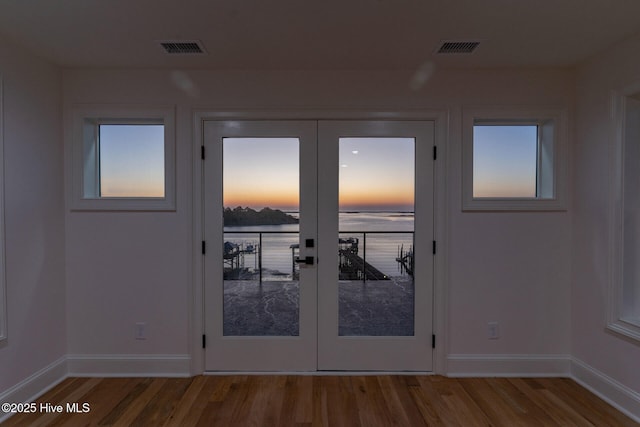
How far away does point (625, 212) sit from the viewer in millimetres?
2459

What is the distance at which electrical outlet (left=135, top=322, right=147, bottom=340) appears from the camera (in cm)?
288

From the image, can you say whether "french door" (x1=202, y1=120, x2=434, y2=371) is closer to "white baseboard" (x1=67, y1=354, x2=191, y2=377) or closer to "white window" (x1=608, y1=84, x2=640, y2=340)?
"white baseboard" (x1=67, y1=354, x2=191, y2=377)

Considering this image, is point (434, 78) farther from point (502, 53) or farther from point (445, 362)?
point (445, 362)

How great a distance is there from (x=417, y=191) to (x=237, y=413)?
2176 millimetres

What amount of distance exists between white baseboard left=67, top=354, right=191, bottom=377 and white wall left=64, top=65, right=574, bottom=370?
71mm

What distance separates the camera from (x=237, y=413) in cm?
237

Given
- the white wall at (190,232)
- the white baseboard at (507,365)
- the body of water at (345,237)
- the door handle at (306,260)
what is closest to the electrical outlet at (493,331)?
the white wall at (190,232)

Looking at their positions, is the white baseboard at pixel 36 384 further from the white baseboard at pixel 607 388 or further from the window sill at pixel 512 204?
the white baseboard at pixel 607 388

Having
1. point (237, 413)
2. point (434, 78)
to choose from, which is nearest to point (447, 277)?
point (434, 78)

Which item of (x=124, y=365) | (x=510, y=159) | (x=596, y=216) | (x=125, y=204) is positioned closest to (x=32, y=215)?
(x=125, y=204)

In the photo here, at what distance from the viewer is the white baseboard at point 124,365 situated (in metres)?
2.87

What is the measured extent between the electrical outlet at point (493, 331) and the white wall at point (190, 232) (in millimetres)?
43

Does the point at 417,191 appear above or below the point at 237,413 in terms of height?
above

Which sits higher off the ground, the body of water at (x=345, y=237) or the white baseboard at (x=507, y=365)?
the body of water at (x=345, y=237)
